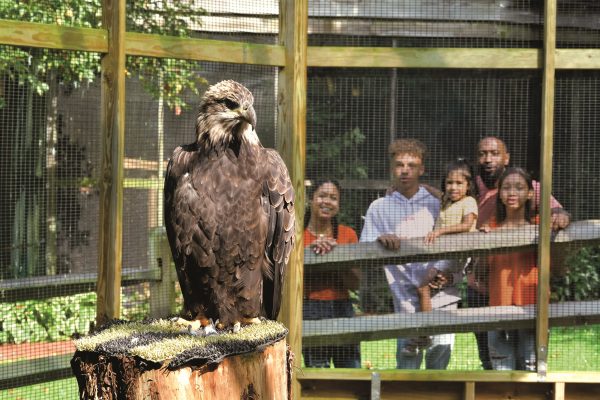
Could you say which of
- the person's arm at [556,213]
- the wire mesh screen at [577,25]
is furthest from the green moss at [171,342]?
the wire mesh screen at [577,25]

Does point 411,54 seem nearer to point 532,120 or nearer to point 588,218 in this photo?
point 532,120

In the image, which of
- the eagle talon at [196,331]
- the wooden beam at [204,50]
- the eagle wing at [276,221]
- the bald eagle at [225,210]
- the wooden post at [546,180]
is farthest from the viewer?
the wooden post at [546,180]

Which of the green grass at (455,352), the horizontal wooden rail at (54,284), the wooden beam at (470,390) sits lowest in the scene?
the wooden beam at (470,390)

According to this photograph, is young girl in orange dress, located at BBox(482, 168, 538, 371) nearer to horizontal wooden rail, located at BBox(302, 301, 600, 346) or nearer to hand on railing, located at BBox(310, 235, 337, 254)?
horizontal wooden rail, located at BBox(302, 301, 600, 346)

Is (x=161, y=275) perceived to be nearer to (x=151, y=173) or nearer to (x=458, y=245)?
(x=151, y=173)

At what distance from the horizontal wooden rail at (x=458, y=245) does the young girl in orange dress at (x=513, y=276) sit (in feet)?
0.18

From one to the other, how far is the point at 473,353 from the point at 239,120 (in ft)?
7.58

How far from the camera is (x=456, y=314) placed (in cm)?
503

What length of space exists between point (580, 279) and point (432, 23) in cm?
176

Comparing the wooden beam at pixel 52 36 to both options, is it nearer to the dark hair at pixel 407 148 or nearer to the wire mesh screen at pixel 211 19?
the wire mesh screen at pixel 211 19

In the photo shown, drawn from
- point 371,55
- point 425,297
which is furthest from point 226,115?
point 425,297

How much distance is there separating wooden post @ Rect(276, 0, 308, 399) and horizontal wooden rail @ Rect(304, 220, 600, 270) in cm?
24

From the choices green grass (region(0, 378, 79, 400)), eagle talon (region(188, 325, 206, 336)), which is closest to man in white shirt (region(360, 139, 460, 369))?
eagle talon (region(188, 325, 206, 336))

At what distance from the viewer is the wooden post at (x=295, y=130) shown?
5.05 meters
